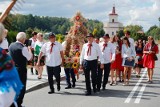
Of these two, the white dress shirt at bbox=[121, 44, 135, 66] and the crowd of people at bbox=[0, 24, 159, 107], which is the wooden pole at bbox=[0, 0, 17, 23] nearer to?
the crowd of people at bbox=[0, 24, 159, 107]

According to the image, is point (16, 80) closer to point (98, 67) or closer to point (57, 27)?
point (98, 67)

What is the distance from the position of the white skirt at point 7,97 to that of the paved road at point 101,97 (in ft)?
20.5

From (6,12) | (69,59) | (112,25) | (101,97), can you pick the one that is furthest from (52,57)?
(112,25)

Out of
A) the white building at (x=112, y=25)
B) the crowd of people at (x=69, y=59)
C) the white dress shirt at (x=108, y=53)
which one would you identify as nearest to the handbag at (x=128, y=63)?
the crowd of people at (x=69, y=59)

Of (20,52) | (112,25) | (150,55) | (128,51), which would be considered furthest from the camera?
(112,25)

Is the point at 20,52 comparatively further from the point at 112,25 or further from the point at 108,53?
the point at 112,25

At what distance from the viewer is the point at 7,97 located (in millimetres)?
4262

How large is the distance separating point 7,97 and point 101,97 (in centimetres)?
796

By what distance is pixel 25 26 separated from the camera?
14175 centimetres

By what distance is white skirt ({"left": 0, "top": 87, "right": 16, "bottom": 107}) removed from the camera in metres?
4.23

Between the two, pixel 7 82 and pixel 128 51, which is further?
pixel 128 51

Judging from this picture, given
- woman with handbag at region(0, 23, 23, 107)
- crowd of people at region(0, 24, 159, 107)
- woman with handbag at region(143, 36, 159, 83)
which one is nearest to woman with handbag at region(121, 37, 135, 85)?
crowd of people at region(0, 24, 159, 107)

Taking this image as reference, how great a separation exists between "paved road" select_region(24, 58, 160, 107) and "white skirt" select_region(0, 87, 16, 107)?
6242mm

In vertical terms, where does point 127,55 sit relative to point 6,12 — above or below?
below
